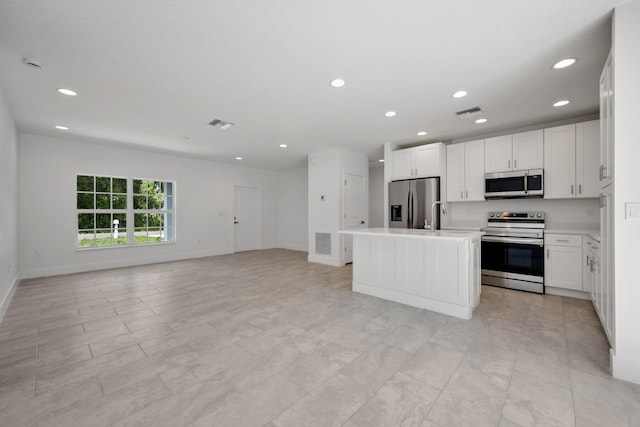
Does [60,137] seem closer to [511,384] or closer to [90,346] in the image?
[90,346]

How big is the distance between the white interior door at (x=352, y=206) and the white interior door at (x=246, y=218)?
3.60 metres

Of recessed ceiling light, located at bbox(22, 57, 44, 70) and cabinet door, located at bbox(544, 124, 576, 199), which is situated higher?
recessed ceiling light, located at bbox(22, 57, 44, 70)

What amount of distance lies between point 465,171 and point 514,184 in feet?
2.53

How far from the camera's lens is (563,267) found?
369 centimetres

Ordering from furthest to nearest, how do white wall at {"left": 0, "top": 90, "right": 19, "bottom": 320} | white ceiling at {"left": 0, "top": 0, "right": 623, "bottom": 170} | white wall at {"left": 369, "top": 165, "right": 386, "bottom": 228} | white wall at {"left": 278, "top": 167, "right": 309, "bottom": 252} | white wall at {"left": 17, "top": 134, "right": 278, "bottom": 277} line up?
1. white wall at {"left": 278, "top": 167, "right": 309, "bottom": 252}
2. white wall at {"left": 369, "top": 165, "right": 386, "bottom": 228}
3. white wall at {"left": 17, "top": 134, "right": 278, "bottom": 277}
4. white wall at {"left": 0, "top": 90, "right": 19, "bottom": 320}
5. white ceiling at {"left": 0, "top": 0, "right": 623, "bottom": 170}

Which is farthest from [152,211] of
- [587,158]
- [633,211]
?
[587,158]

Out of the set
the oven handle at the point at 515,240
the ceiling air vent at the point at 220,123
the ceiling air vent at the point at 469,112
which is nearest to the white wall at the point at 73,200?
the ceiling air vent at the point at 220,123

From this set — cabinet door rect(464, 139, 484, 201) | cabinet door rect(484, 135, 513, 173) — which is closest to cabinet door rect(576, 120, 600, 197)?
cabinet door rect(484, 135, 513, 173)

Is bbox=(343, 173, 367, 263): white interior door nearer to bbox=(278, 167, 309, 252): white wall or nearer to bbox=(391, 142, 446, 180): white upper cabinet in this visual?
bbox=(391, 142, 446, 180): white upper cabinet

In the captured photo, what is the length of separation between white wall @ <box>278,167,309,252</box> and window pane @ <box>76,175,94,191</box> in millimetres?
4878

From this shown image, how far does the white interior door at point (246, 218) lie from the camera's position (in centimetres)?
816

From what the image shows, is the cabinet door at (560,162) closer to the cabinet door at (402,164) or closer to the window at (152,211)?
the cabinet door at (402,164)

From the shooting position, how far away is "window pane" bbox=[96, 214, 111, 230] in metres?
5.73

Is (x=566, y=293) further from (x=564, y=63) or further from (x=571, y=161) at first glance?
(x=564, y=63)
